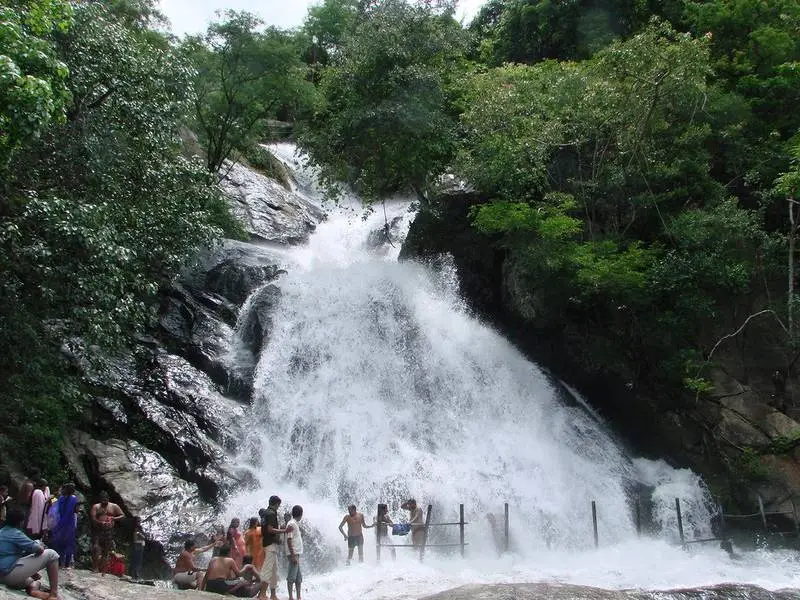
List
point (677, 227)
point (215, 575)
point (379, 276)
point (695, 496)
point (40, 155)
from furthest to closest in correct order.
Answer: point (379, 276), point (677, 227), point (695, 496), point (40, 155), point (215, 575)

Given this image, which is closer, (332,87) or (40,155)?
(40,155)

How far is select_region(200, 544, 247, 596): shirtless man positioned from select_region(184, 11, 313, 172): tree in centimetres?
1822

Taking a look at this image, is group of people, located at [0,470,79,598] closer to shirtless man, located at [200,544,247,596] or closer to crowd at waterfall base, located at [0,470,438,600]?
crowd at waterfall base, located at [0,470,438,600]

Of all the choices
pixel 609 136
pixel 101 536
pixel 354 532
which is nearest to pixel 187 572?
pixel 101 536

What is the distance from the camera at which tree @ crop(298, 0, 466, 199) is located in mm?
22500

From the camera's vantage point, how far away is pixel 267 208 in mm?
29734

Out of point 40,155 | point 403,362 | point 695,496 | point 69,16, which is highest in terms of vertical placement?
point 69,16

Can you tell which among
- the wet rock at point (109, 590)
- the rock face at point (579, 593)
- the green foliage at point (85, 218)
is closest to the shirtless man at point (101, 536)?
the wet rock at point (109, 590)

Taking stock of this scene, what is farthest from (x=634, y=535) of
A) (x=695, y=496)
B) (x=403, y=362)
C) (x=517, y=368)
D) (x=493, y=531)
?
(x=403, y=362)

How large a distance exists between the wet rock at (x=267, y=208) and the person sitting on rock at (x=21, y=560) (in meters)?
20.3

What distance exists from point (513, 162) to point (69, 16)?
44.0 feet

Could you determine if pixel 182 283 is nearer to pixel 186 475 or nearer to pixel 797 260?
pixel 186 475

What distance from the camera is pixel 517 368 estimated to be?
2130 cm

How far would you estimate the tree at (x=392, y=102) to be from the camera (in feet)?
73.8
